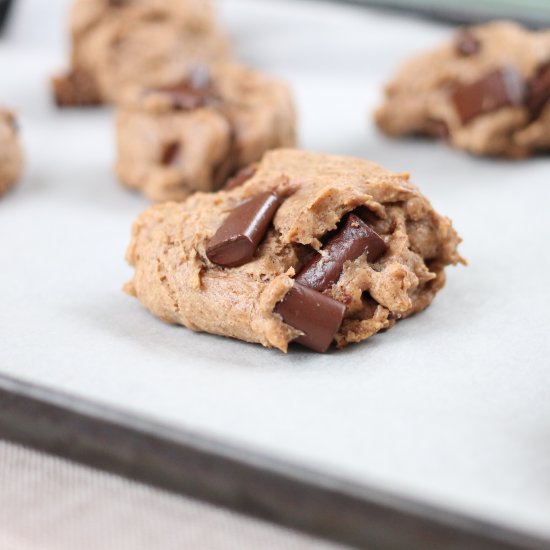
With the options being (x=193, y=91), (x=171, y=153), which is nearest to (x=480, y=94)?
(x=193, y=91)

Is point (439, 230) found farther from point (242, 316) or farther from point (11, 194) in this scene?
point (11, 194)

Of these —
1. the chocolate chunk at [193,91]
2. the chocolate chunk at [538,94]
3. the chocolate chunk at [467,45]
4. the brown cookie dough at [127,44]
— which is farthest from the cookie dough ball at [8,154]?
the chocolate chunk at [538,94]

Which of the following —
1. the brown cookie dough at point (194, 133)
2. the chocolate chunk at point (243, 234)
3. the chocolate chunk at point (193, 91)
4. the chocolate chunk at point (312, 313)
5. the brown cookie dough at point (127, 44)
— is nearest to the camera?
the chocolate chunk at point (312, 313)

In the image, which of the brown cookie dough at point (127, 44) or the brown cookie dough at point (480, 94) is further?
the brown cookie dough at point (127, 44)

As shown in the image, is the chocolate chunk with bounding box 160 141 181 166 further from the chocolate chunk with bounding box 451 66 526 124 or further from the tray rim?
the tray rim

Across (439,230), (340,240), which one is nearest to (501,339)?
(439,230)

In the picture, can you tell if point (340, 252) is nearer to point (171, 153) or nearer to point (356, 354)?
point (356, 354)

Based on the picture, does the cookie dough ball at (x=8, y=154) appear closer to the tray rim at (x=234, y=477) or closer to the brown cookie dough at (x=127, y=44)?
the brown cookie dough at (x=127, y=44)
